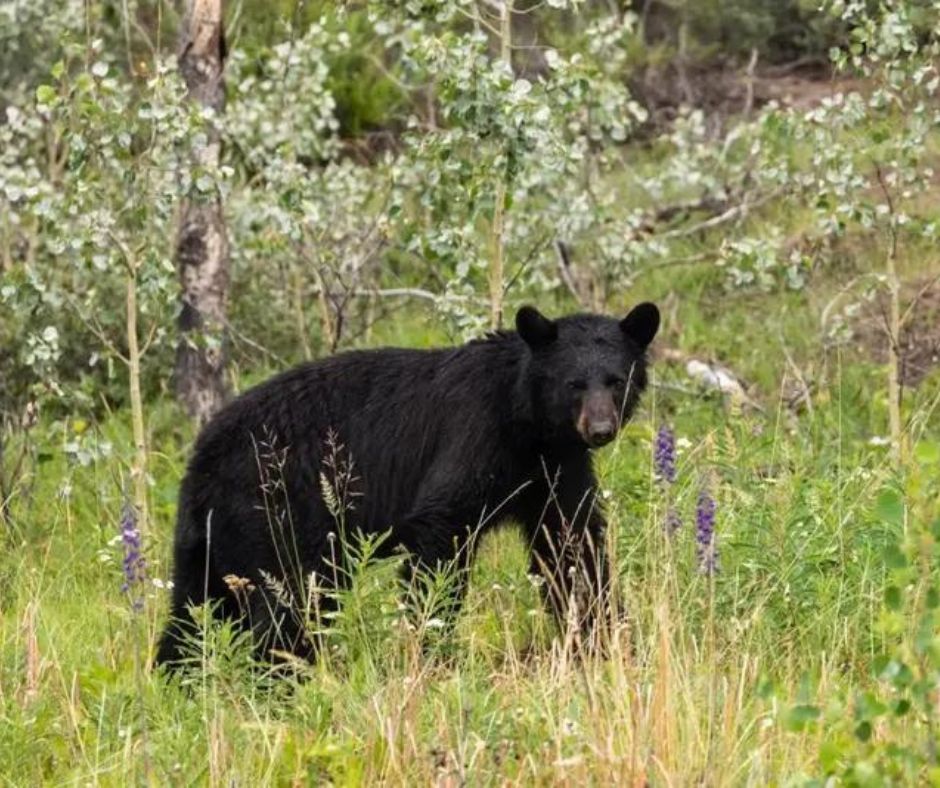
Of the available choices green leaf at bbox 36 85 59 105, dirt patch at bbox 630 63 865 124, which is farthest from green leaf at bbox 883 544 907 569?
dirt patch at bbox 630 63 865 124

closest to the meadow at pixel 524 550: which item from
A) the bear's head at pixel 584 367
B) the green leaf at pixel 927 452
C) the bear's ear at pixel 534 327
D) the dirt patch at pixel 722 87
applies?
the green leaf at pixel 927 452

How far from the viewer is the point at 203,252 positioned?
350 inches

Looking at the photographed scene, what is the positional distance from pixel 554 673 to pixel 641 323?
184cm

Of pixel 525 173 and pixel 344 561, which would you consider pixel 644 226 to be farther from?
pixel 344 561

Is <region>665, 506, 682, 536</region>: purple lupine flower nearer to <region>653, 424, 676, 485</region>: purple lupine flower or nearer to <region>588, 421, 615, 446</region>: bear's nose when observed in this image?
<region>653, 424, 676, 485</region>: purple lupine flower

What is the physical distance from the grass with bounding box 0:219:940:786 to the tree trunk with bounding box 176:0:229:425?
4.59 ft

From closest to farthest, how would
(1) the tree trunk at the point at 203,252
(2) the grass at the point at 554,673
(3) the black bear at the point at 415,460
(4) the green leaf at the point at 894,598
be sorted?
1. (4) the green leaf at the point at 894,598
2. (2) the grass at the point at 554,673
3. (3) the black bear at the point at 415,460
4. (1) the tree trunk at the point at 203,252

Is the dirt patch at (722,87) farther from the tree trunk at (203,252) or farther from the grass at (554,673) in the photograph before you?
the grass at (554,673)

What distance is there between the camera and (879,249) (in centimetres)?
1202

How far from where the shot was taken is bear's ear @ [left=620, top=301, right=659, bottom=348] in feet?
21.1

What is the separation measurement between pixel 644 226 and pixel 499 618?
659 cm

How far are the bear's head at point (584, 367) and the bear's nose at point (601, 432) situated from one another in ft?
0.05

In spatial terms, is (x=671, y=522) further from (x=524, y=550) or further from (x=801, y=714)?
(x=801, y=714)

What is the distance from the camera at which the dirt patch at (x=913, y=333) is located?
A: 10344 mm
